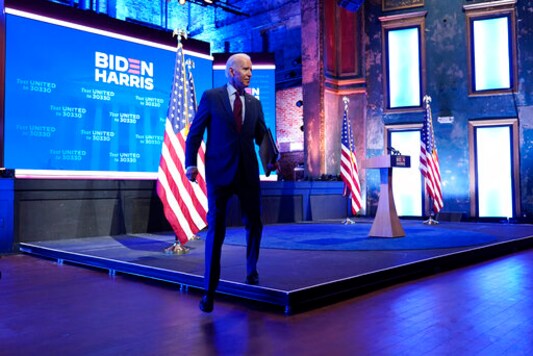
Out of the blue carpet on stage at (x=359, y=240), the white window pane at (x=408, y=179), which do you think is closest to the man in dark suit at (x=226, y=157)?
the blue carpet on stage at (x=359, y=240)

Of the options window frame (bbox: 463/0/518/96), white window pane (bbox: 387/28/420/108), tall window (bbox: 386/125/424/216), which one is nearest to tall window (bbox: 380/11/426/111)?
white window pane (bbox: 387/28/420/108)

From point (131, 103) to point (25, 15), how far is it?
2.07 m

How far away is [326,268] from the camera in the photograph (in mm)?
3662

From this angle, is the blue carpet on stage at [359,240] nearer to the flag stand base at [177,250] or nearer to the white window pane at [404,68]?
the flag stand base at [177,250]

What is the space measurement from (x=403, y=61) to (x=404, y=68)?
0.16 m

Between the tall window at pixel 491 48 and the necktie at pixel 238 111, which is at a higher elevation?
the tall window at pixel 491 48

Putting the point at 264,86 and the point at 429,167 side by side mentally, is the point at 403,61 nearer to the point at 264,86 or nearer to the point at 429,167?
the point at 264,86

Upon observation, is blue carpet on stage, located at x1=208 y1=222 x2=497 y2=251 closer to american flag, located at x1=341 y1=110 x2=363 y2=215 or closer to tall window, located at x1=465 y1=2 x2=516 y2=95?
american flag, located at x1=341 y1=110 x2=363 y2=215

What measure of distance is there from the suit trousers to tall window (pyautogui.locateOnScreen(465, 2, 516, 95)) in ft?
28.5

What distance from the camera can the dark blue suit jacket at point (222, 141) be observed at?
281 centimetres

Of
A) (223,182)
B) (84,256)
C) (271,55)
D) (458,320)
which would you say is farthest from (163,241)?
(271,55)

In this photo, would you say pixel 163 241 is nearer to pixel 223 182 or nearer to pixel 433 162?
pixel 223 182

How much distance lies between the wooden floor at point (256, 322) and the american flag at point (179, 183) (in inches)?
37.6

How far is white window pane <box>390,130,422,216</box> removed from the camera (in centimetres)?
1059
